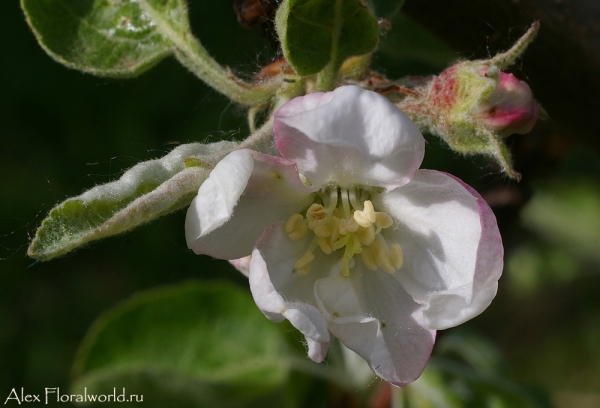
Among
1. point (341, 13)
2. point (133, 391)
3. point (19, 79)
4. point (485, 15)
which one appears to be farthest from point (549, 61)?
point (19, 79)

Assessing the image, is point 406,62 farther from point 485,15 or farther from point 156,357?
point 156,357

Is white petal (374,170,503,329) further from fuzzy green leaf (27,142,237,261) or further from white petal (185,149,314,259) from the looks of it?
fuzzy green leaf (27,142,237,261)

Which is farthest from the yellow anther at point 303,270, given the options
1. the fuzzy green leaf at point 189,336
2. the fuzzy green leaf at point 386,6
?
the fuzzy green leaf at point 189,336

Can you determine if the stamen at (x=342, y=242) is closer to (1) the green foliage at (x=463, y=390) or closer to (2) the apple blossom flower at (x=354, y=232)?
(2) the apple blossom flower at (x=354, y=232)

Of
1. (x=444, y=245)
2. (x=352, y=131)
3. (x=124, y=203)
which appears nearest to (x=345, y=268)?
(x=444, y=245)

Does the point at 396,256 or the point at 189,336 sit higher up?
the point at 396,256

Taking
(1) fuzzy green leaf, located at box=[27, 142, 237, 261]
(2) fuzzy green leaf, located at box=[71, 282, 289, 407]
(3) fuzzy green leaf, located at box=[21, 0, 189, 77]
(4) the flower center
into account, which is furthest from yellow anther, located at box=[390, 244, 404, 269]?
(2) fuzzy green leaf, located at box=[71, 282, 289, 407]

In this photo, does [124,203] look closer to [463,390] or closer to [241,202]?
[241,202]
